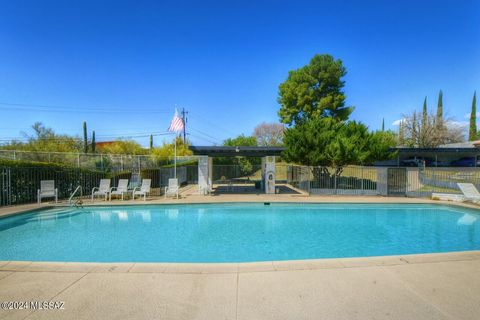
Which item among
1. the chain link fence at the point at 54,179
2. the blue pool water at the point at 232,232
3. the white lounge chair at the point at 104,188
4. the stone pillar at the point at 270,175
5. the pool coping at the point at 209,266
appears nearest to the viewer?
the pool coping at the point at 209,266

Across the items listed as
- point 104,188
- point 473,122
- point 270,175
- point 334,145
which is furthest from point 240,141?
point 473,122

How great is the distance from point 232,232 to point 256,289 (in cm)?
471

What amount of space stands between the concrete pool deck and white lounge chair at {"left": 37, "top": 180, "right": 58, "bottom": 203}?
794cm

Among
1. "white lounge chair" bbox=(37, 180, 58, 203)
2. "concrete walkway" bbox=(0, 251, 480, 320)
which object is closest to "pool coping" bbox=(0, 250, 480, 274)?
"concrete walkway" bbox=(0, 251, 480, 320)

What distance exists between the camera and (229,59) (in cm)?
1585

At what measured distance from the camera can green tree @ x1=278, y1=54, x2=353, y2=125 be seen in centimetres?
2456

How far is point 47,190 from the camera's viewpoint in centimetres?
1102

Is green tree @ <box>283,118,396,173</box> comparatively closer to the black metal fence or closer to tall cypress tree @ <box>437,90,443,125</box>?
the black metal fence

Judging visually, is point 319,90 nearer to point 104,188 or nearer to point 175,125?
point 175,125

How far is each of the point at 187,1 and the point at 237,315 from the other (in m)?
11.3

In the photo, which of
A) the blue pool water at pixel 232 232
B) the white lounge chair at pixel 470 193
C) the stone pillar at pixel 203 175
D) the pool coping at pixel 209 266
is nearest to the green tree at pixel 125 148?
the stone pillar at pixel 203 175

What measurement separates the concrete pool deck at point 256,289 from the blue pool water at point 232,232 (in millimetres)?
1855

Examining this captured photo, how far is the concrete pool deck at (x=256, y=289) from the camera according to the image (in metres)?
2.80

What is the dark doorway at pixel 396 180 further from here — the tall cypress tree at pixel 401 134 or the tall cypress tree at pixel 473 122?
the tall cypress tree at pixel 473 122
